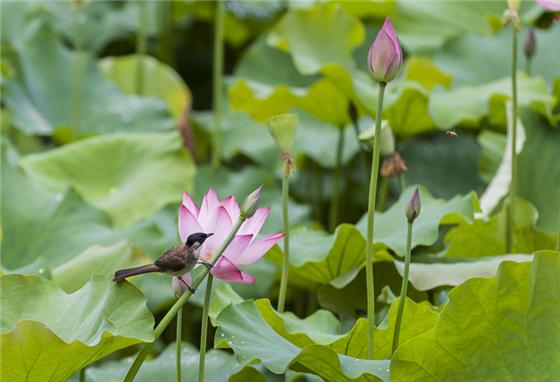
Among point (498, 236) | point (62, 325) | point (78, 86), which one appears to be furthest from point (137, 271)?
point (78, 86)

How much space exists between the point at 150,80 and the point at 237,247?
4.97 ft

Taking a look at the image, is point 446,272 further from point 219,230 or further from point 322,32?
point 322,32

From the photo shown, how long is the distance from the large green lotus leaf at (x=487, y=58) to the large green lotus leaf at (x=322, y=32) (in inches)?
7.1

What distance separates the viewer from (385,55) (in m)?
0.84

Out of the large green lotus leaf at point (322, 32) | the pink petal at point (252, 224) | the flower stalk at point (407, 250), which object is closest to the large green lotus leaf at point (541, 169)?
the large green lotus leaf at point (322, 32)

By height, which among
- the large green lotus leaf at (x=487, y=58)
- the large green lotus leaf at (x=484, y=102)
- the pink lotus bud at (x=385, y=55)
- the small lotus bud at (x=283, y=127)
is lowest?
the large green lotus leaf at (x=487, y=58)

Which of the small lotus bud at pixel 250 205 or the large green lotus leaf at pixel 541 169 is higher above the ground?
the small lotus bud at pixel 250 205

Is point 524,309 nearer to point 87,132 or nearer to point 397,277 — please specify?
point 397,277

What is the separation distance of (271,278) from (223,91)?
0.83 meters

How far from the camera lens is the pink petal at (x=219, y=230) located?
83 centimetres

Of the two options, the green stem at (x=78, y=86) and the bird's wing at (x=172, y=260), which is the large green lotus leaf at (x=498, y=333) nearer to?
the bird's wing at (x=172, y=260)

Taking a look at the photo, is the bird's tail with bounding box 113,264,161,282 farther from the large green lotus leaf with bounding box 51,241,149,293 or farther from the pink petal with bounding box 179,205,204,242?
the large green lotus leaf with bounding box 51,241,149,293

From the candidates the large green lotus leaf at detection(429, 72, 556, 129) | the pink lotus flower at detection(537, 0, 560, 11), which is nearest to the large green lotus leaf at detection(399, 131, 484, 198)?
the large green lotus leaf at detection(429, 72, 556, 129)

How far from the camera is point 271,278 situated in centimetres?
156
